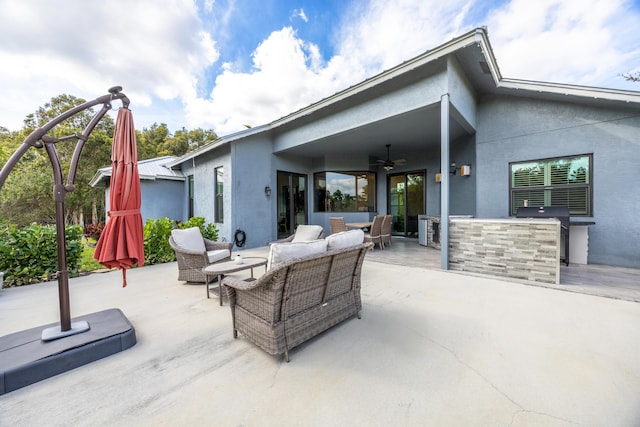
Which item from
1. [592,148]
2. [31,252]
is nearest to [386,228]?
[592,148]

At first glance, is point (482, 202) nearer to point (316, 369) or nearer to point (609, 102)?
point (609, 102)

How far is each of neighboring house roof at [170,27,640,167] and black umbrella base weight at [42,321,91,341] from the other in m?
5.77

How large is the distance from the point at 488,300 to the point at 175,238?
4.99m

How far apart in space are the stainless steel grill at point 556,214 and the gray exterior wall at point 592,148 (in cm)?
45

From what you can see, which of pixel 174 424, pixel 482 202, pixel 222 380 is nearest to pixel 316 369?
pixel 222 380

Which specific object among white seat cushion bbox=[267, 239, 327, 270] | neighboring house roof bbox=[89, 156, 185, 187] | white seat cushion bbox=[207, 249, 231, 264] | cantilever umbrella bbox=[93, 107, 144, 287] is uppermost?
neighboring house roof bbox=[89, 156, 185, 187]

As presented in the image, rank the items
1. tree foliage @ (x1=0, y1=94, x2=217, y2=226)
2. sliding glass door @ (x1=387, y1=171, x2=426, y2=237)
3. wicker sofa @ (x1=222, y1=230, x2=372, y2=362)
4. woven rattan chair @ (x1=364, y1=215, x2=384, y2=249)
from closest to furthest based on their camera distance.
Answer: wicker sofa @ (x1=222, y1=230, x2=372, y2=362), woven rattan chair @ (x1=364, y1=215, x2=384, y2=249), sliding glass door @ (x1=387, y1=171, x2=426, y2=237), tree foliage @ (x1=0, y1=94, x2=217, y2=226)

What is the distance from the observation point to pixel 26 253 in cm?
427

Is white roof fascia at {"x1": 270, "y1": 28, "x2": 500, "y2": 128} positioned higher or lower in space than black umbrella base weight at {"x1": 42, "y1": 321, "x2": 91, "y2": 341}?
higher

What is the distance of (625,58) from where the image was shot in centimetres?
550

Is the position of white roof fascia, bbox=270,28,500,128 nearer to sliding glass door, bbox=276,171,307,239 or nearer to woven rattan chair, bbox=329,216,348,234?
woven rattan chair, bbox=329,216,348,234

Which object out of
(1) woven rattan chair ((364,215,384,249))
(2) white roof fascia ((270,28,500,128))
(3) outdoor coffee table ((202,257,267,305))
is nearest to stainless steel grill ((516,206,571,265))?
(2) white roof fascia ((270,28,500,128))

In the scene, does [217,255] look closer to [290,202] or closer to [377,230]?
[377,230]

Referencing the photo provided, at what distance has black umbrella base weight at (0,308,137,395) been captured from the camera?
5.88 ft
